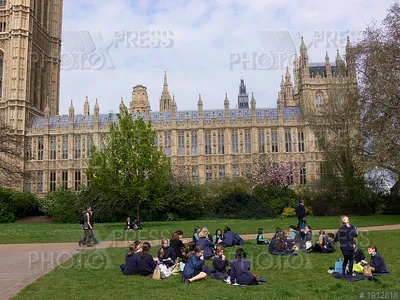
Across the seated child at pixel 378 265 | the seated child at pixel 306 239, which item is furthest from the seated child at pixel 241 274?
the seated child at pixel 306 239

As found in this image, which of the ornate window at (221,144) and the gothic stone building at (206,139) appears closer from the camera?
the gothic stone building at (206,139)

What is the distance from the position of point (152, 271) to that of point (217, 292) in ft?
7.71

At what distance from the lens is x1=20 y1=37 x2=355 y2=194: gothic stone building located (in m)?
46.2

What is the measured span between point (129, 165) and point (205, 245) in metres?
11.6

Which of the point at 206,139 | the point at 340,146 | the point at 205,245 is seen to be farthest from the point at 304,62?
the point at 205,245

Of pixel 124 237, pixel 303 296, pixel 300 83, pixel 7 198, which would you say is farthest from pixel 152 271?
pixel 300 83

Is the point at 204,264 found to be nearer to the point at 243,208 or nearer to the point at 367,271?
the point at 367,271

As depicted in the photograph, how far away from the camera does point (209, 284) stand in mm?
8648

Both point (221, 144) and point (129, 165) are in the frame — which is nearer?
point (129, 165)

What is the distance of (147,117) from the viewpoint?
160 feet

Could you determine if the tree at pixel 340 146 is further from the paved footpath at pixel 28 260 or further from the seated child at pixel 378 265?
the seated child at pixel 378 265

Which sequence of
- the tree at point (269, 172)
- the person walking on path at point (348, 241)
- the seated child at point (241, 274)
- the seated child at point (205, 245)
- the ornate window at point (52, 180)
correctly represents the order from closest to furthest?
the seated child at point (241, 274)
the person walking on path at point (348, 241)
the seated child at point (205, 245)
the tree at point (269, 172)
the ornate window at point (52, 180)

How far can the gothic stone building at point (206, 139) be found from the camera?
46.2 m

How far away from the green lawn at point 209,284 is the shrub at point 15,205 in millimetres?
25650
